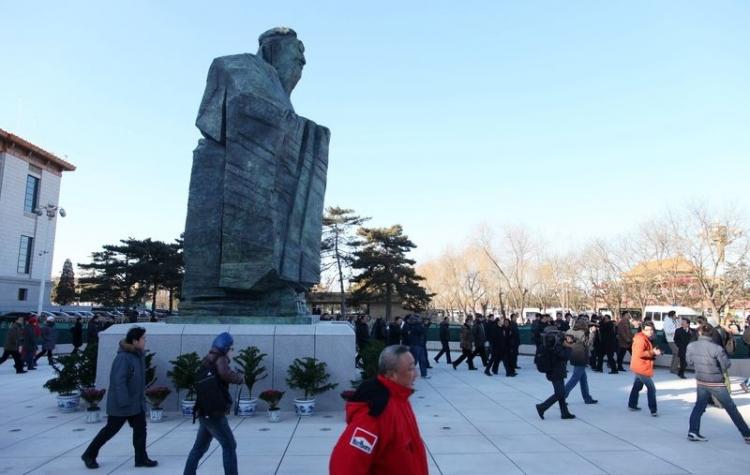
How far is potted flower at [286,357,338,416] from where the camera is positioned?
845 cm

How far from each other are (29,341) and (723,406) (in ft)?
55.0

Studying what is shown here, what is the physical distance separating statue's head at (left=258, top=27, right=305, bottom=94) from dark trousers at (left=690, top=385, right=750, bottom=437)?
340 inches

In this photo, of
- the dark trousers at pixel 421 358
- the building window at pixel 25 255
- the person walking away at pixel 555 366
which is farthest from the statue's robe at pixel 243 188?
the building window at pixel 25 255

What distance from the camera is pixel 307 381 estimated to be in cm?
845

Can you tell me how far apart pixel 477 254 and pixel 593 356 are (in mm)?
38709

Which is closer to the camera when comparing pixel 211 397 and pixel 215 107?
pixel 211 397

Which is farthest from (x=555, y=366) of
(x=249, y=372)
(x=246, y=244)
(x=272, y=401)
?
(x=246, y=244)

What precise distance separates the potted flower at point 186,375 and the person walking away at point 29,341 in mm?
9088

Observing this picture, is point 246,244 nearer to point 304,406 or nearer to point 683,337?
point 304,406

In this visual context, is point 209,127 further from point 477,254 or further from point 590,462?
point 477,254

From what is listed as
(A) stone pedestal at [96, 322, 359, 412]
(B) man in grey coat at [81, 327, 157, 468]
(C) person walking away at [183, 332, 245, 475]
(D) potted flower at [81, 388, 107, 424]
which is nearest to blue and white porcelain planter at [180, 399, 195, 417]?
(A) stone pedestal at [96, 322, 359, 412]

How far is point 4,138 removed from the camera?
42.5 m

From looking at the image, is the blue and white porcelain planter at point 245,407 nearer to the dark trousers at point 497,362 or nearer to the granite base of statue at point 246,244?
the granite base of statue at point 246,244

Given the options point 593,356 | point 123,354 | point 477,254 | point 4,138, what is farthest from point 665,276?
point 4,138
